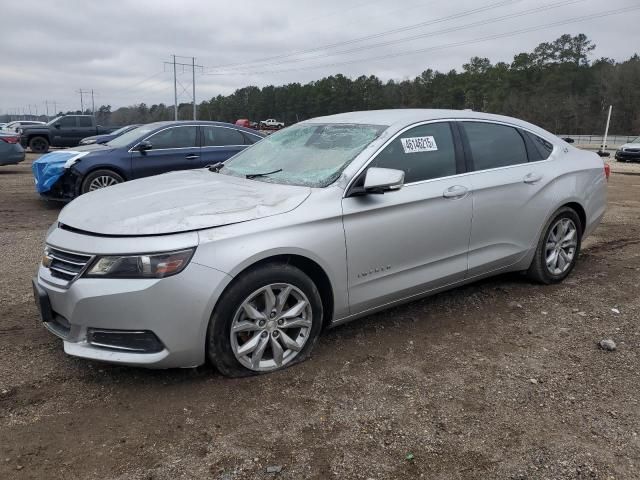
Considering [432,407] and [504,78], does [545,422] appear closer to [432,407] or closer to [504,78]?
[432,407]

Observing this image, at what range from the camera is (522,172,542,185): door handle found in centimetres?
449

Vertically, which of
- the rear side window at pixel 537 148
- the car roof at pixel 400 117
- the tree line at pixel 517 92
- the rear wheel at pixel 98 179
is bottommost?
the rear wheel at pixel 98 179

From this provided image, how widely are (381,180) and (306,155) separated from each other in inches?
32.0

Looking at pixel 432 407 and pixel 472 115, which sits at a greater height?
pixel 472 115

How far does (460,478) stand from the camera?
2.40 meters

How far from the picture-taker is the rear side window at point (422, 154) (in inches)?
147

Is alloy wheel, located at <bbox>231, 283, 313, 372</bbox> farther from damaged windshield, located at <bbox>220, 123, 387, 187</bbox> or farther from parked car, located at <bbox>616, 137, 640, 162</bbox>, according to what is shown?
parked car, located at <bbox>616, 137, 640, 162</bbox>

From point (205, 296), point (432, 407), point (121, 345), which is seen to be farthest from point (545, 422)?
point (121, 345)

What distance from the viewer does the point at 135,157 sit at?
8617 millimetres

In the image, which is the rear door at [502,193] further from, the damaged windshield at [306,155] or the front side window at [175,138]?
the front side window at [175,138]

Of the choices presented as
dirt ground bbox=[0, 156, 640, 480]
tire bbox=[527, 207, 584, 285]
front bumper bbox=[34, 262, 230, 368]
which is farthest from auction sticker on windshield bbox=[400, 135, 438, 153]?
front bumper bbox=[34, 262, 230, 368]

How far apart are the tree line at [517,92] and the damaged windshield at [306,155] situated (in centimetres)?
6911

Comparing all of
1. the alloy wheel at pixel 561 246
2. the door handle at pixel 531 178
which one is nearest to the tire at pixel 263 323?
the door handle at pixel 531 178

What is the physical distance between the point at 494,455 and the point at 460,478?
0.26m
